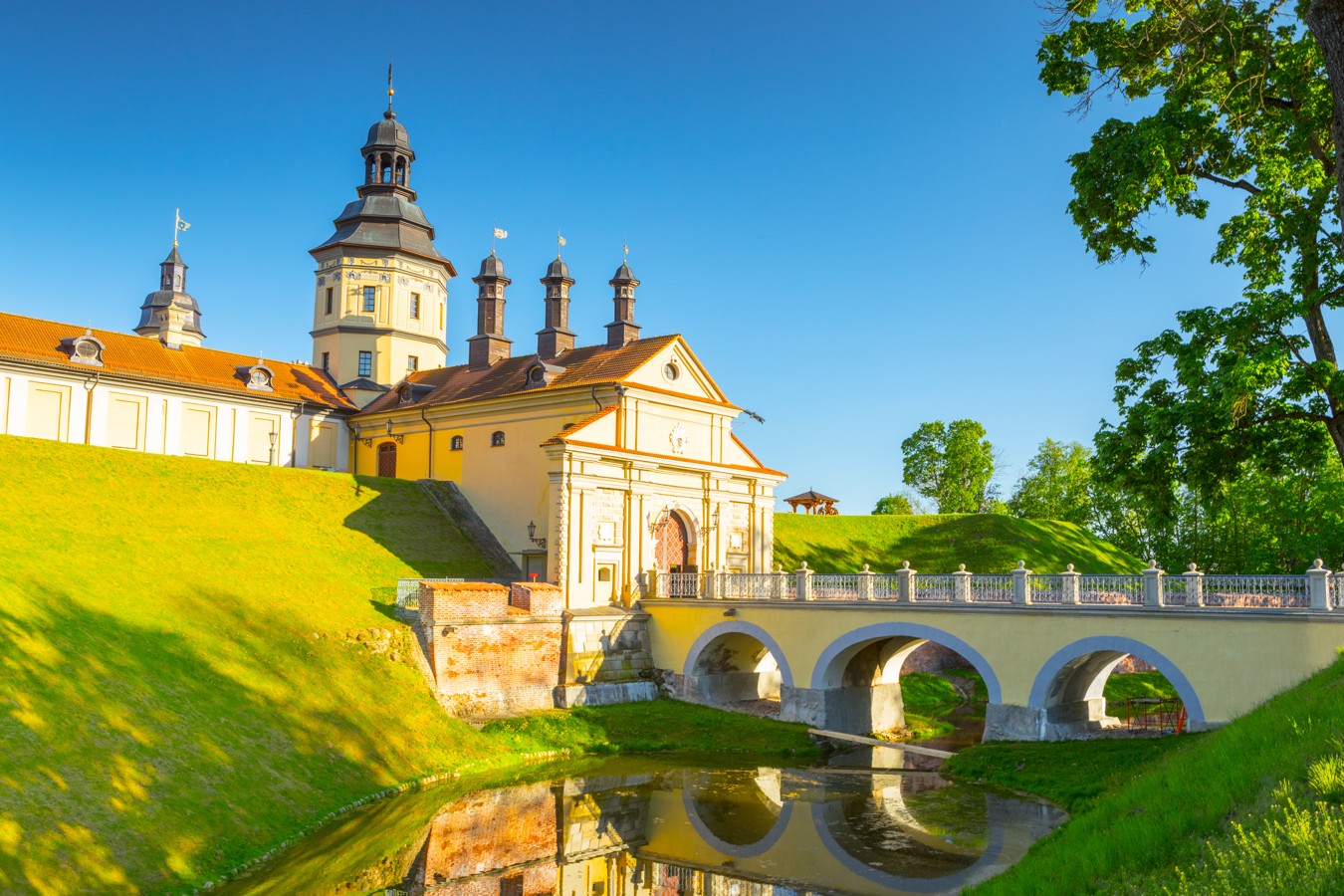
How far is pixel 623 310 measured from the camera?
38031 mm

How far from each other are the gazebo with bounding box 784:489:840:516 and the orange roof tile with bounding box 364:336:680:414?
19.7 m

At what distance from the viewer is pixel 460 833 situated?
62.3 ft

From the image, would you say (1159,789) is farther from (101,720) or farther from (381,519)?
(381,519)

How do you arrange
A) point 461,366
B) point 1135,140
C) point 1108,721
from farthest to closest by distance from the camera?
point 461,366 → point 1108,721 → point 1135,140

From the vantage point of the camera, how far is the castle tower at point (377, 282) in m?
45.4

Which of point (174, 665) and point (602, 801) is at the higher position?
point (174, 665)

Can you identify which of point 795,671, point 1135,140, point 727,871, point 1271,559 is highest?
point 1135,140

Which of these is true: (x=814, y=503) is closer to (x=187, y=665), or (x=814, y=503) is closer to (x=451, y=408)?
(x=451, y=408)

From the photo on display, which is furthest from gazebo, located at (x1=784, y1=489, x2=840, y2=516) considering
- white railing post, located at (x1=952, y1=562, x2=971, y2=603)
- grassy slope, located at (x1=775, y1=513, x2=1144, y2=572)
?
white railing post, located at (x1=952, y1=562, x2=971, y2=603)

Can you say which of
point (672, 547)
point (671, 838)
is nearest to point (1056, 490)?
point (672, 547)

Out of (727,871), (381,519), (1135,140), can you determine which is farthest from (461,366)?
(1135,140)

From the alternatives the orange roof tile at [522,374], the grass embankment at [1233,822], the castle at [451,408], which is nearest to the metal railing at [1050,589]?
the castle at [451,408]

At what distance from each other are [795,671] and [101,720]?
705 inches

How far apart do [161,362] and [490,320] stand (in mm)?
12829
